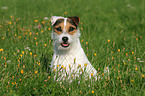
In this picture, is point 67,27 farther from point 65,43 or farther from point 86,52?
point 86,52

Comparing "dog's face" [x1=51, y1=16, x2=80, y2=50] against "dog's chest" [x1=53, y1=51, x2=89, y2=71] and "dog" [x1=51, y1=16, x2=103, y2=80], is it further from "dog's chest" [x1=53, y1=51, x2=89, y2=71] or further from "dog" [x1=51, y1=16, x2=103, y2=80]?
"dog's chest" [x1=53, y1=51, x2=89, y2=71]

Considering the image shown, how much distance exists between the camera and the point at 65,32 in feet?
12.6

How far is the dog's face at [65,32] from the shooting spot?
369 centimetres

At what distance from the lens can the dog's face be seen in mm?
3691

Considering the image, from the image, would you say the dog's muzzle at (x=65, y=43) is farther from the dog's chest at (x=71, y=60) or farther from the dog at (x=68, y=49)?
the dog's chest at (x=71, y=60)

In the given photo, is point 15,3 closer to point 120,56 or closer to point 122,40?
point 122,40

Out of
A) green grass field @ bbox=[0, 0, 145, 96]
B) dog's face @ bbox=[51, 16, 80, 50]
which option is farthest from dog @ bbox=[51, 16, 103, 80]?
green grass field @ bbox=[0, 0, 145, 96]

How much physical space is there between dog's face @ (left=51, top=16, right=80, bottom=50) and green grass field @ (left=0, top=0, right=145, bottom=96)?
47cm

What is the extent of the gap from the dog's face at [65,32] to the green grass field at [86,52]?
1.55ft

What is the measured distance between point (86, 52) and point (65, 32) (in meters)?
0.76

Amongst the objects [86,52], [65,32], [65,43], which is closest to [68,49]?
[65,43]

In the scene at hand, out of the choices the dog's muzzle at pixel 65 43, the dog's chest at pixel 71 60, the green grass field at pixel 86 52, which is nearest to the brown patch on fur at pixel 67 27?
the dog's muzzle at pixel 65 43

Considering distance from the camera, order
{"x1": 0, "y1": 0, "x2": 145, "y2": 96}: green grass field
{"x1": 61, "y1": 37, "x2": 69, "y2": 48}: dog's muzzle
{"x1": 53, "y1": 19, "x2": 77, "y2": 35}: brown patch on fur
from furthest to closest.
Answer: {"x1": 53, "y1": 19, "x2": 77, "y2": 35}: brown patch on fur, {"x1": 61, "y1": 37, "x2": 69, "y2": 48}: dog's muzzle, {"x1": 0, "y1": 0, "x2": 145, "y2": 96}: green grass field

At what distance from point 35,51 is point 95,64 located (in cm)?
134
